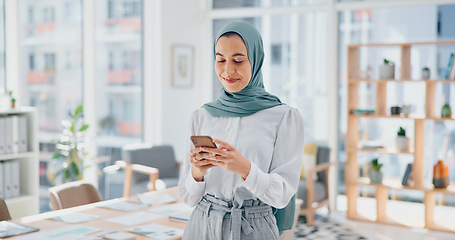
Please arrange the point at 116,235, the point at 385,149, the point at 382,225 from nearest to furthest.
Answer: the point at 116,235, the point at 382,225, the point at 385,149

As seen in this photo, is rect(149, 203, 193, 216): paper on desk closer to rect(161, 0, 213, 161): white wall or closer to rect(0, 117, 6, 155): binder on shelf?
rect(0, 117, 6, 155): binder on shelf

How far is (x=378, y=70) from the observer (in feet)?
18.8

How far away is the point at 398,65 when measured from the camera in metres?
5.79

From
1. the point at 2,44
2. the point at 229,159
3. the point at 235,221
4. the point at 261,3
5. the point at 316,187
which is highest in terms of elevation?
the point at 261,3

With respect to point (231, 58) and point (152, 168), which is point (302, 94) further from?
point (231, 58)

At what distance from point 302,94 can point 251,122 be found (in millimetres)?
Answer: 4733

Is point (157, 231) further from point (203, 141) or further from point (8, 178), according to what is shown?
point (8, 178)

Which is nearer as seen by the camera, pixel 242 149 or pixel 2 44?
pixel 242 149

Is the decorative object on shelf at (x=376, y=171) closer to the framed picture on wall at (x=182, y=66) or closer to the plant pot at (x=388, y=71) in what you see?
the plant pot at (x=388, y=71)

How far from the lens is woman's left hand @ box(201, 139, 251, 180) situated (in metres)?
1.55

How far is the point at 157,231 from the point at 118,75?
146 inches

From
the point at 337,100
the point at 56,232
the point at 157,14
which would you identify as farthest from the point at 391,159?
the point at 56,232

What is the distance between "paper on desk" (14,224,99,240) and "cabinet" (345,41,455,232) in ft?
12.1

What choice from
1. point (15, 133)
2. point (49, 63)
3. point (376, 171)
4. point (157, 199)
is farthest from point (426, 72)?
point (15, 133)
